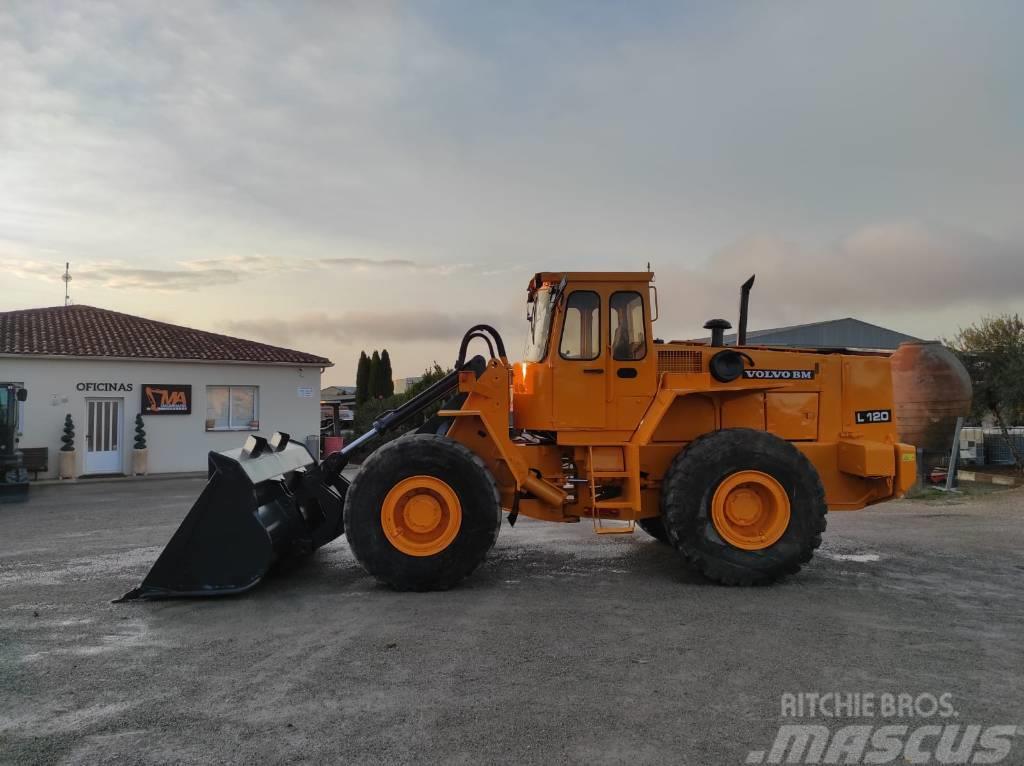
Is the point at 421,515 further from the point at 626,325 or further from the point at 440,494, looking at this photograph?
the point at 626,325

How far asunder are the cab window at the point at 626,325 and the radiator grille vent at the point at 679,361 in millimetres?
245

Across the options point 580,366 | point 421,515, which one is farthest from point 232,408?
point 580,366

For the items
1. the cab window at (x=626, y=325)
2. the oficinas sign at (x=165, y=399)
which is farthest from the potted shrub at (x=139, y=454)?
the cab window at (x=626, y=325)

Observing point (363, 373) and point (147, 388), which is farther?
point (363, 373)

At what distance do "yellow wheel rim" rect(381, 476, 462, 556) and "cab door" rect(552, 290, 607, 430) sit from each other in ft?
4.34

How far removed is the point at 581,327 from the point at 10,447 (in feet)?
54.2

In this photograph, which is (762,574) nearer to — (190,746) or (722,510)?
(722,510)

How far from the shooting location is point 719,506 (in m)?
6.78

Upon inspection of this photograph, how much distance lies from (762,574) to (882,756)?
3.18 meters

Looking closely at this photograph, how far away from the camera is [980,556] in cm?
833

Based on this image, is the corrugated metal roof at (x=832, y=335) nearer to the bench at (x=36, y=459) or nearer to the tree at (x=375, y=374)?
the tree at (x=375, y=374)

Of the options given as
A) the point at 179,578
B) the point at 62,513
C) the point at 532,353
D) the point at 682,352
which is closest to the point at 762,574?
the point at 682,352

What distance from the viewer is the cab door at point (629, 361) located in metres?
7.16

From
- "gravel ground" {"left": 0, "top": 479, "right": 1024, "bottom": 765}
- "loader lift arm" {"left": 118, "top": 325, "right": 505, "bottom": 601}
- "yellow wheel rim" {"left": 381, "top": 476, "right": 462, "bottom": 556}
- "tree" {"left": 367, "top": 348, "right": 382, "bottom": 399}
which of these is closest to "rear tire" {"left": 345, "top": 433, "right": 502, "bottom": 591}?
"yellow wheel rim" {"left": 381, "top": 476, "right": 462, "bottom": 556}
